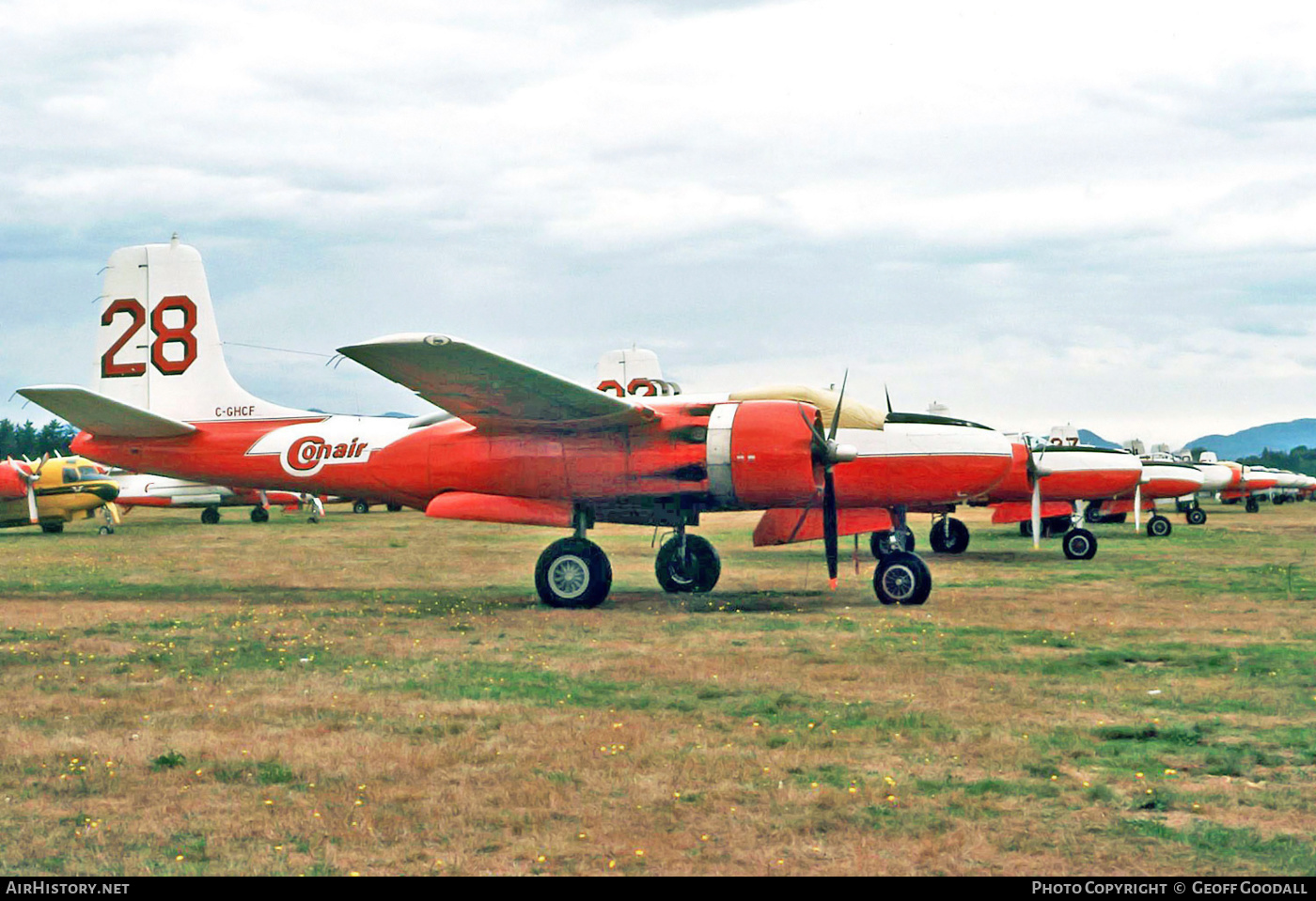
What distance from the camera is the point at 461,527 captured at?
134ft

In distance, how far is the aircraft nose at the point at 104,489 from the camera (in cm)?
3738

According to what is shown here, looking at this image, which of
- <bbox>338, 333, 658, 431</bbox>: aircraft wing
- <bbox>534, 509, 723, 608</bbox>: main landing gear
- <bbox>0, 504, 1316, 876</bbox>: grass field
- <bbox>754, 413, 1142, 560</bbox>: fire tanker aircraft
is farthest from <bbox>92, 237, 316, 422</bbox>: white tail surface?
<bbox>754, 413, 1142, 560</bbox>: fire tanker aircraft

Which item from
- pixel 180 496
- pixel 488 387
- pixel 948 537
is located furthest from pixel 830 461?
pixel 180 496

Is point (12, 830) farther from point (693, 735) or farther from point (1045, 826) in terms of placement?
point (1045, 826)

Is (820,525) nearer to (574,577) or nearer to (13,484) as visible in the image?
(574,577)

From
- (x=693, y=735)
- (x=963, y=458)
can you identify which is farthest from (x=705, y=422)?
(x=693, y=735)

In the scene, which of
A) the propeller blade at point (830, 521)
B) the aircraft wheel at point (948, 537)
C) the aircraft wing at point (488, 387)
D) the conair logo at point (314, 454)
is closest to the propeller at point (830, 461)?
the propeller blade at point (830, 521)

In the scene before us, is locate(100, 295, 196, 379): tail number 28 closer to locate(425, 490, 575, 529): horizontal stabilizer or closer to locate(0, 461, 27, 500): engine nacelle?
locate(425, 490, 575, 529): horizontal stabilizer

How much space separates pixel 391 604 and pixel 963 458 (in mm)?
8447

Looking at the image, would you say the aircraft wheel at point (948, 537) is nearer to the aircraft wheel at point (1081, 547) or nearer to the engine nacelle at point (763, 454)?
the aircraft wheel at point (1081, 547)

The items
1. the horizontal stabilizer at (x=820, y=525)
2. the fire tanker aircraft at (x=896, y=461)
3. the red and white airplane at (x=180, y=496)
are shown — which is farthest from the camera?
the red and white airplane at (x=180, y=496)

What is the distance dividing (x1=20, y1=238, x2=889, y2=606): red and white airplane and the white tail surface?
22 mm

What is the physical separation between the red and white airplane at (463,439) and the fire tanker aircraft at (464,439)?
3 centimetres

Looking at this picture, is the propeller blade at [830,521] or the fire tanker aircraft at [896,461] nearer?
the propeller blade at [830,521]
